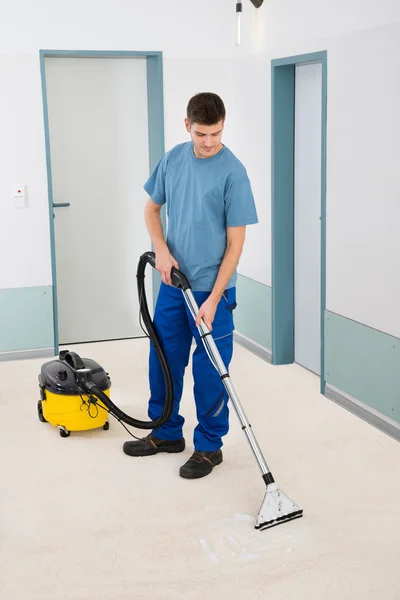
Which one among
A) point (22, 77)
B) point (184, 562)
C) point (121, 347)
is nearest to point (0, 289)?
point (121, 347)

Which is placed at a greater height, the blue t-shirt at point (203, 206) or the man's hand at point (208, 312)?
the blue t-shirt at point (203, 206)

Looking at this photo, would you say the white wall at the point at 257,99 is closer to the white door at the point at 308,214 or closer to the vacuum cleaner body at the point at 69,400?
the white door at the point at 308,214

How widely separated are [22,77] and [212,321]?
2423 mm

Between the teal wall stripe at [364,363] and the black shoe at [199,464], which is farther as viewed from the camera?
the teal wall stripe at [364,363]

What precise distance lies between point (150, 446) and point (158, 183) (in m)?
1.10

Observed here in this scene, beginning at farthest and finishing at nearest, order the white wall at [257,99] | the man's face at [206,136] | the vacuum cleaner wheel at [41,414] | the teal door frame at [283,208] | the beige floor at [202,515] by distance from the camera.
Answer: the teal door frame at [283,208] < the vacuum cleaner wheel at [41,414] < the white wall at [257,99] < the man's face at [206,136] < the beige floor at [202,515]

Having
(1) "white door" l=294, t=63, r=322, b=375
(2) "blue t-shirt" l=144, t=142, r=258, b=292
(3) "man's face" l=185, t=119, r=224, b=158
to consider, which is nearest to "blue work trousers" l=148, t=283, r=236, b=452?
(2) "blue t-shirt" l=144, t=142, r=258, b=292

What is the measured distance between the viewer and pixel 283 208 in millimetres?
4762

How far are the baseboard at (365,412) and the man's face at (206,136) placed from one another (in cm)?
150

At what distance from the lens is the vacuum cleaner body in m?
3.67

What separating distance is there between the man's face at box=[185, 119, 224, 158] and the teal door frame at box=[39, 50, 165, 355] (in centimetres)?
206

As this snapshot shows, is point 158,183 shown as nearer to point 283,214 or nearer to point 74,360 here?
point 74,360

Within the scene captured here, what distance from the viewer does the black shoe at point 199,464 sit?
10.9 feet

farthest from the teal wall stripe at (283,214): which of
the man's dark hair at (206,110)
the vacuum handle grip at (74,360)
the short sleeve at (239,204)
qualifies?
the man's dark hair at (206,110)
